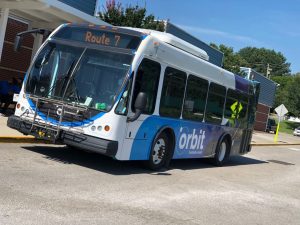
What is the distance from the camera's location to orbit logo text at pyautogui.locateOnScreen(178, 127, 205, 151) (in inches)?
486

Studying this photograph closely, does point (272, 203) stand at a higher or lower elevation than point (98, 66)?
lower

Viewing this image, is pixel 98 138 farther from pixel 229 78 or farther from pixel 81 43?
pixel 229 78

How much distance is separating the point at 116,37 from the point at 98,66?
0.73m

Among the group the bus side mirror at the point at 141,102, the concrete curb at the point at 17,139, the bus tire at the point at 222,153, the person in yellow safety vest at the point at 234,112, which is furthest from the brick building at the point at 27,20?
the bus side mirror at the point at 141,102

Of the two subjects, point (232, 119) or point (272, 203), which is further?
point (232, 119)

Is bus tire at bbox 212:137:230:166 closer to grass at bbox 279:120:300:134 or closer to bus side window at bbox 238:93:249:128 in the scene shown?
bus side window at bbox 238:93:249:128

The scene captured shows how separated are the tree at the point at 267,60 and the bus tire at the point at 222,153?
135371 mm

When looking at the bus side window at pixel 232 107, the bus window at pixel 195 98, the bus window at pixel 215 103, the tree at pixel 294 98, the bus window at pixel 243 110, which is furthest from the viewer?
the tree at pixel 294 98

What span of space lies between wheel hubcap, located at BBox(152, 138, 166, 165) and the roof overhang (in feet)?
23.4

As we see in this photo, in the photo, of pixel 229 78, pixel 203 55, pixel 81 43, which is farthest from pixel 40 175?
pixel 229 78

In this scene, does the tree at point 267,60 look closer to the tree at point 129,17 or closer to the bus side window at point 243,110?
the tree at point 129,17

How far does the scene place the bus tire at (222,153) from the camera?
15136 mm

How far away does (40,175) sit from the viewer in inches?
338

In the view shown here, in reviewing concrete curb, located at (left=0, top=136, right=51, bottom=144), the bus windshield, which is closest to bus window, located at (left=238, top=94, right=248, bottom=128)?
concrete curb, located at (left=0, top=136, right=51, bottom=144)
